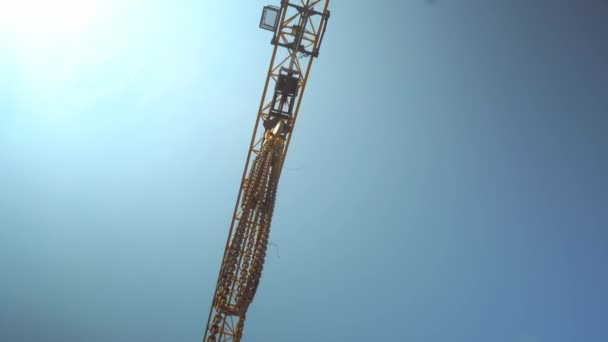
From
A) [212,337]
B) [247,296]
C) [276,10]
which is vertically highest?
[276,10]

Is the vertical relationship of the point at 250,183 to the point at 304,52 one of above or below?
below

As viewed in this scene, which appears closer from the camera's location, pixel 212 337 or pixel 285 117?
pixel 212 337

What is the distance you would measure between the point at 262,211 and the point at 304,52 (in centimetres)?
620

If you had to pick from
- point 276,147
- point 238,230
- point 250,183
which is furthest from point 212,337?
point 276,147

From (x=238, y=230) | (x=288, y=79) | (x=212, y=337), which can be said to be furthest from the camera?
(x=288, y=79)

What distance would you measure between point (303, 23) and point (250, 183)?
6224 millimetres

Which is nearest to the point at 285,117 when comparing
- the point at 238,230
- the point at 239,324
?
the point at 238,230

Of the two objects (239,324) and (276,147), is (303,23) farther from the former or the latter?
(239,324)

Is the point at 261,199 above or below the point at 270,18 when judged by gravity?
below

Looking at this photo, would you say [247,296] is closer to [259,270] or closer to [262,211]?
[259,270]

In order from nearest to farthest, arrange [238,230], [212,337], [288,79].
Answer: [212,337] < [238,230] < [288,79]

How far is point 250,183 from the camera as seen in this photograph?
38.2 ft

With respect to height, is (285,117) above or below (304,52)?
below

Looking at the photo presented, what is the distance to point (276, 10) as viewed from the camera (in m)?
12.8
